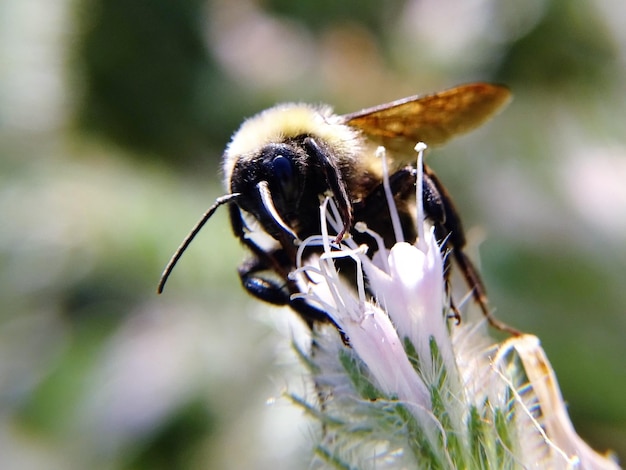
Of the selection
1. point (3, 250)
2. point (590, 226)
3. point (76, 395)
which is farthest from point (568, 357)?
point (3, 250)

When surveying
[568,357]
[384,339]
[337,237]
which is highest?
[337,237]

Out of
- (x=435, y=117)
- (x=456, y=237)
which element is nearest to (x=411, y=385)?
(x=456, y=237)

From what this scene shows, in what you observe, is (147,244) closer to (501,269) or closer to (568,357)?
(501,269)

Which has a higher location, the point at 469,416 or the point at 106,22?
the point at 106,22

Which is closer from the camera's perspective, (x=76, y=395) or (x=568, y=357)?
(x=568, y=357)

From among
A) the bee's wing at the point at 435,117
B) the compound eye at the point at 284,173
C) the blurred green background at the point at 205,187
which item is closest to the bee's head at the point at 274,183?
the compound eye at the point at 284,173

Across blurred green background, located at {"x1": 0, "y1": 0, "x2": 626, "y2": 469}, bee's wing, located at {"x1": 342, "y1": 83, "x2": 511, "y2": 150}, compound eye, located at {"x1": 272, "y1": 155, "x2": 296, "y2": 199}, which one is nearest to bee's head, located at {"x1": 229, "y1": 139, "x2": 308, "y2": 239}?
compound eye, located at {"x1": 272, "y1": 155, "x2": 296, "y2": 199}

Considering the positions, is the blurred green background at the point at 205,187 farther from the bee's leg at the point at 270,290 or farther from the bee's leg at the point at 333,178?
the bee's leg at the point at 333,178
